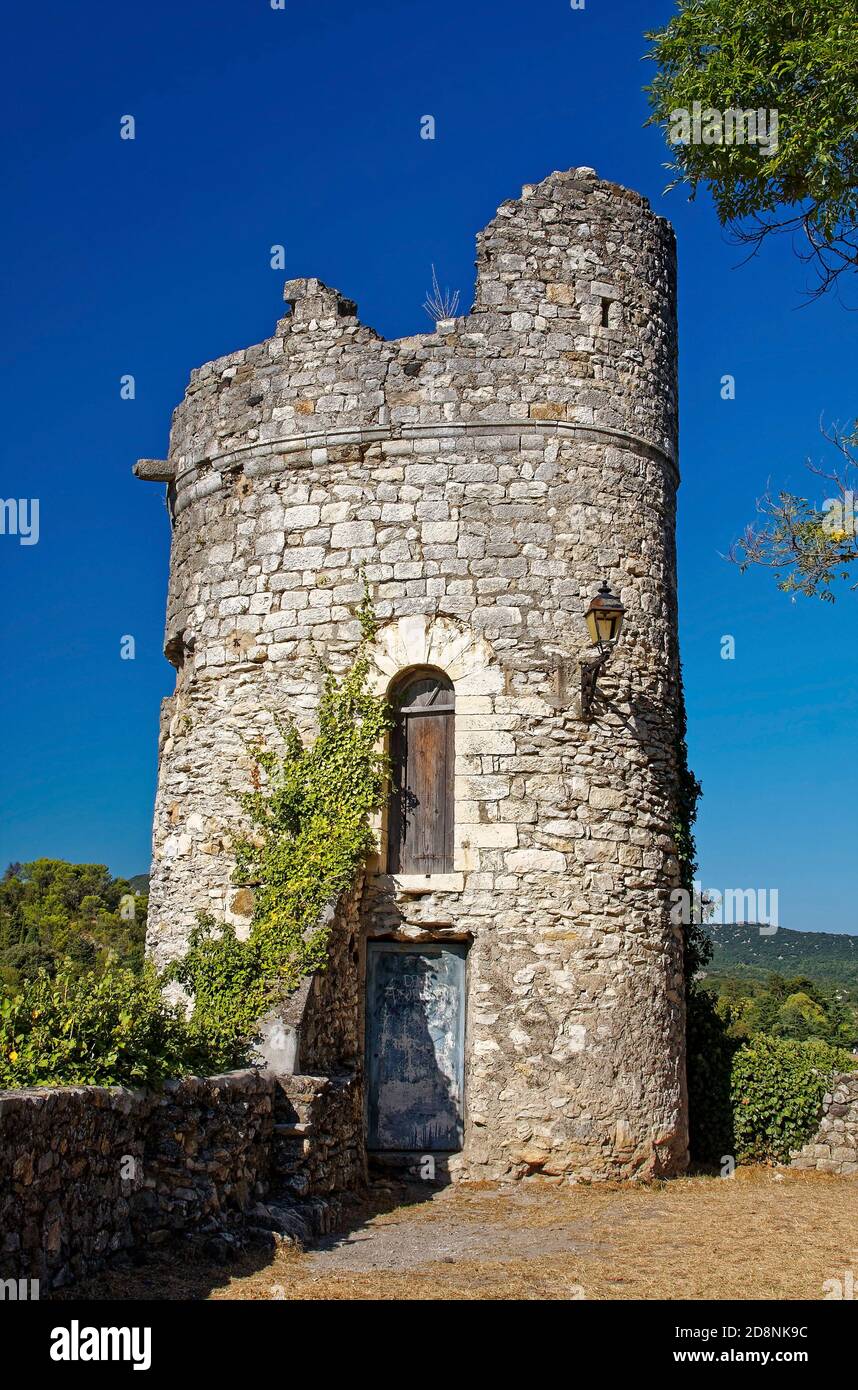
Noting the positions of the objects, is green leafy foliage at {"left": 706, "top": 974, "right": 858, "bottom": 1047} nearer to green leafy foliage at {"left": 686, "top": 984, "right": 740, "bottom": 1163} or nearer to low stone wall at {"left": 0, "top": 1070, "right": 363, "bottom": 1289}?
green leafy foliage at {"left": 686, "top": 984, "right": 740, "bottom": 1163}

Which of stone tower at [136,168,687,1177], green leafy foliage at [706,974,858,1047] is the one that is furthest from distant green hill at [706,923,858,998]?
stone tower at [136,168,687,1177]

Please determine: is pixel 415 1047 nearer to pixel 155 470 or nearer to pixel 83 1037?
pixel 83 1037

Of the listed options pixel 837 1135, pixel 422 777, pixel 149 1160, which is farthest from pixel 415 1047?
pixel 837 1135

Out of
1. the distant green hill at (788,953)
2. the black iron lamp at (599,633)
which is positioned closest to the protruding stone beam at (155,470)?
the black iron lamp at (599,633)

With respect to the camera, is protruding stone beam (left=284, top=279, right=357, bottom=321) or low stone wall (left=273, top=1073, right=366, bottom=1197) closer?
low stone wall (left=273, top=1073, right=366, bottom=1197)

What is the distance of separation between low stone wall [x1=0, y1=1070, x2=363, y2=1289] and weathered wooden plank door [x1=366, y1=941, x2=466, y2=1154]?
903mm

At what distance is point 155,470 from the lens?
12789mm

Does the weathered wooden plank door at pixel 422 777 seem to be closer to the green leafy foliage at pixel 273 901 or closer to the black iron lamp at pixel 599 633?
the green leafy foliage at pixel 273 901

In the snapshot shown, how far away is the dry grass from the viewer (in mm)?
6387

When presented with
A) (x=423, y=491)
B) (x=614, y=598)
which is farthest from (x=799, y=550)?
(x=423, y=491)

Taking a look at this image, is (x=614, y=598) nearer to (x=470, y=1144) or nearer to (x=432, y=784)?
(x=432, y=784)

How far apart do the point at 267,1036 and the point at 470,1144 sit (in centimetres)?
214

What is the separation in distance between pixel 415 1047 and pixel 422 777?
2.23 metres

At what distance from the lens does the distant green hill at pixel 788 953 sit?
39719 millimetres
